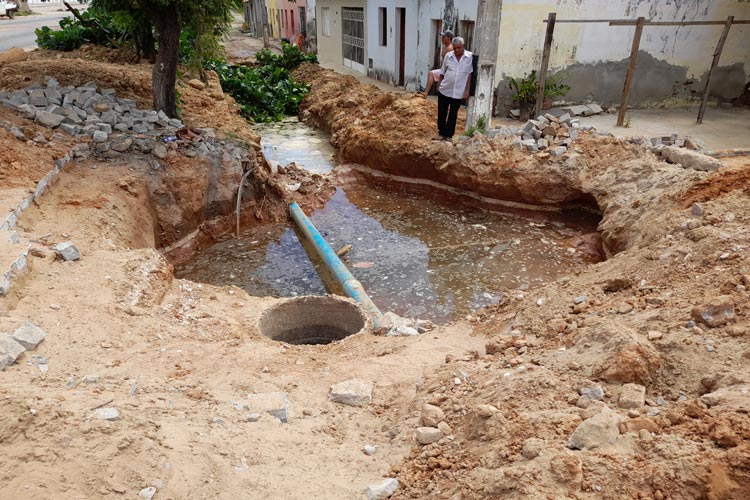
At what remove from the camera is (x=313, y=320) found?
20.7 ft

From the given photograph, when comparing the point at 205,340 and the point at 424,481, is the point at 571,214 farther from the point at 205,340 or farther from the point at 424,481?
the point at 424,481

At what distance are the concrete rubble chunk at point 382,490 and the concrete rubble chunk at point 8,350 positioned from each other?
8.51 ft

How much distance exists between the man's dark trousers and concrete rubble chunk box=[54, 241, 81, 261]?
661 cm

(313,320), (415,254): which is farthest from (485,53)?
(313,320)

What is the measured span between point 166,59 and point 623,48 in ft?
32.6

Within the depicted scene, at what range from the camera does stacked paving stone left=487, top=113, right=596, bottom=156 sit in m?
9.16

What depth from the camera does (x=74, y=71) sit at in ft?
32.1

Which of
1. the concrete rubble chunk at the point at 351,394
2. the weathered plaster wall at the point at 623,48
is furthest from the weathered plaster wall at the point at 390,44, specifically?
the concrete rubble chunk at the point at 351,394

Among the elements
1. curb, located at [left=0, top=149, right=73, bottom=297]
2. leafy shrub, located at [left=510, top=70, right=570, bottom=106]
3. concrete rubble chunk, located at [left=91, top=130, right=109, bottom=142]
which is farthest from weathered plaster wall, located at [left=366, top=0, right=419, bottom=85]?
curb, located at [left=0, top=149, right=73, bottom=297]

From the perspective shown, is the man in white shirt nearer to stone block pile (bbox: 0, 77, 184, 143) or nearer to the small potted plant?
the small potted plant

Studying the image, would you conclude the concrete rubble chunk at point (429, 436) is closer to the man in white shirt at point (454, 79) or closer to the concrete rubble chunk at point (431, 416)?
the concrete rubble chunk at point (431, 416)

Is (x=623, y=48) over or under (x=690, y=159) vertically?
over

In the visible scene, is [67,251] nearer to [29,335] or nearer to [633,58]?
[29,335]

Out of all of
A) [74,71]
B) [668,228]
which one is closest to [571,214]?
[668,228]
